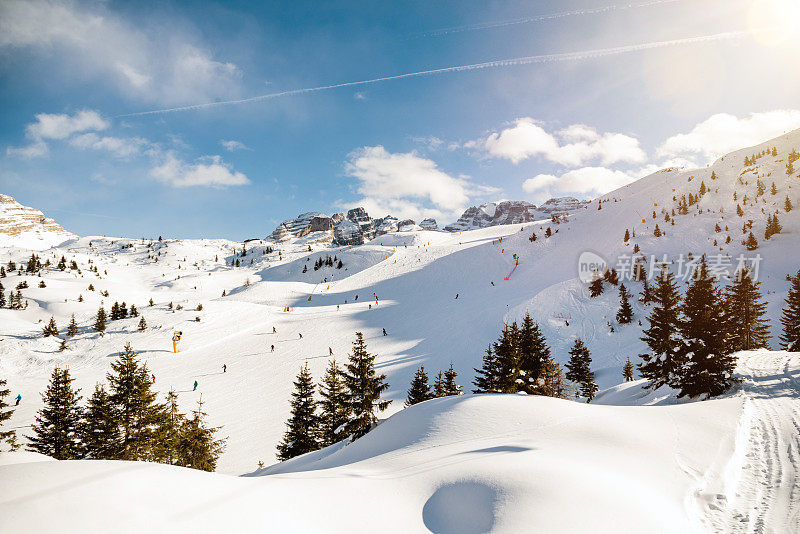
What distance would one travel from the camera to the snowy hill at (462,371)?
15.4 feet

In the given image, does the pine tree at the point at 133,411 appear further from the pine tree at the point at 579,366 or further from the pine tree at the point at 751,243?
the pine tree at the point at 751,243

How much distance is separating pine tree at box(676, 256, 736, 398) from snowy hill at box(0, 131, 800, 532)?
3.91 feet

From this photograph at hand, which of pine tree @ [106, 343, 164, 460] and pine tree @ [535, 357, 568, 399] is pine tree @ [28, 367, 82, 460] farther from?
pine tree @ [535, 357, 568, 399]

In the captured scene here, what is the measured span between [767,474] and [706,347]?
10.2 metres

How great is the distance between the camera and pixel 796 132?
6800 centimetres

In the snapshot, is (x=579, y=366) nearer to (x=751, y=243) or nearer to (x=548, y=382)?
(x=548, y=382)

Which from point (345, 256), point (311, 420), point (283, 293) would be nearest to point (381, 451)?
point (311, 420)

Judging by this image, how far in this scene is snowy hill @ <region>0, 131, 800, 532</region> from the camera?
15.4ft

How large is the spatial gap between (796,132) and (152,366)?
12568 cm

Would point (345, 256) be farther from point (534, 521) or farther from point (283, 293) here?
point (534, 521)

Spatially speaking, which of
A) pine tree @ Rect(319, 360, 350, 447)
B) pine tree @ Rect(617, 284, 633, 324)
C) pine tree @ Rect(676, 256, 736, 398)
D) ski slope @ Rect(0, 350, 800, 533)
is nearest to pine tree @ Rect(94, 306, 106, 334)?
pine tree @ Rect(319, 360, 350, 447)

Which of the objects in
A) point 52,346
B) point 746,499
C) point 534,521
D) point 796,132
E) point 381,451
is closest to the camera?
point 534,521

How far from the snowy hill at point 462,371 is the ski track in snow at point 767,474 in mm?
58

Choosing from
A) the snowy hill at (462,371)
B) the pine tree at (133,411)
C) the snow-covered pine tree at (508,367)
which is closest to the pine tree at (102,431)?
the pine tree at (133,411)
